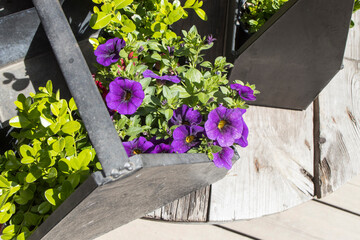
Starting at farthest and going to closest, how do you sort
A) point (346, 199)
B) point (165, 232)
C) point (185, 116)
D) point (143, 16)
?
point (346, 199), point (165, 232), point (143, 16), point (185, 116)

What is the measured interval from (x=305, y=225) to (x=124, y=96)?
0.81m

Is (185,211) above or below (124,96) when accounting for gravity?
below

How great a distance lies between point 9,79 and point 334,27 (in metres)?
0.78

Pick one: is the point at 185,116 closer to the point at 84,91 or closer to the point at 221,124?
the point at 221,124

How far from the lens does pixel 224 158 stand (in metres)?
0.81

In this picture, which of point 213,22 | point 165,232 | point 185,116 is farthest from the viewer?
point 165,232

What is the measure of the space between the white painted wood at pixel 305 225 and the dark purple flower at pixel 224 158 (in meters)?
0.51

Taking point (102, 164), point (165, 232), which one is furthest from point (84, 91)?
point (165, 232)

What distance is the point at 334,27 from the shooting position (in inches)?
36.3

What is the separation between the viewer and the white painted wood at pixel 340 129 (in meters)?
1.09

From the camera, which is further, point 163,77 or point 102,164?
point 163,77

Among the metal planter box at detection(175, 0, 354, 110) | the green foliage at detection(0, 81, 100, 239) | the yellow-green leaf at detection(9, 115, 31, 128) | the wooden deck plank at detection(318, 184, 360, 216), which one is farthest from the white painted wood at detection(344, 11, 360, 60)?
the yellow-green leaf at detection(9, 115, 31, 128)

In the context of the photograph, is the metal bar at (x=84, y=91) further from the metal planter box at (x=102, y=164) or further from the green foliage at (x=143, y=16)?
the green foliage at (x=143, y=16)

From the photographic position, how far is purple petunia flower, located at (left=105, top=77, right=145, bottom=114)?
0.77 m
